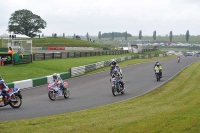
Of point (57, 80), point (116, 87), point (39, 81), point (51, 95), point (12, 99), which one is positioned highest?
point (57, 80)

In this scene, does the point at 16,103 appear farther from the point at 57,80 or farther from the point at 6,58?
the point at 6,58

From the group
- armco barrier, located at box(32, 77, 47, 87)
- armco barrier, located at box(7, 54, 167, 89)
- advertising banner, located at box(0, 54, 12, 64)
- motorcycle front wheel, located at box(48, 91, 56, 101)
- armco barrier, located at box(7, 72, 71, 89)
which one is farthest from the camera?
advertising banner, located at box(0, 54, 12, 64)

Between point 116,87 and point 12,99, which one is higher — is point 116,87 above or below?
below

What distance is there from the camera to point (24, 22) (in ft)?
376

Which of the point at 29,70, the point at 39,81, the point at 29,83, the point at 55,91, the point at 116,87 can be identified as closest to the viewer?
the point at 55,91

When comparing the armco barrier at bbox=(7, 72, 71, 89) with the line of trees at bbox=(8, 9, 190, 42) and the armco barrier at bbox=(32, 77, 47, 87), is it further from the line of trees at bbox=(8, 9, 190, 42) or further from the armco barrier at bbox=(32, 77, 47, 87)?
the line of trees at bbox=(8, 9, 190, 42)

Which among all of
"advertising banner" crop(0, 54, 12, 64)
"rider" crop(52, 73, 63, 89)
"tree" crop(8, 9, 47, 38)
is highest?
"tree" crop(8, 9, 47, 38)

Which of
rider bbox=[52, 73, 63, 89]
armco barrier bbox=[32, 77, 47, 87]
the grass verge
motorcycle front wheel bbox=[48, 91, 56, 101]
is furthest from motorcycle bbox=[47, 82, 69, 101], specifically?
the grass verge

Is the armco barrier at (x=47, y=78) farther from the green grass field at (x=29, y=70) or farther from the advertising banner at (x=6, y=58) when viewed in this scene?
the advertising banner at (x=6, y=58)

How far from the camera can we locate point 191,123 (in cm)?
900

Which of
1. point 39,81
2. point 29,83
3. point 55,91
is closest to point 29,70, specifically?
point 39,81

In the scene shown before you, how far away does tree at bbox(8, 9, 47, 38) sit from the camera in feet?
372

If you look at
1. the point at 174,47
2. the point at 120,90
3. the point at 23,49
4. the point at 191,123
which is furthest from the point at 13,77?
the point at 174,47

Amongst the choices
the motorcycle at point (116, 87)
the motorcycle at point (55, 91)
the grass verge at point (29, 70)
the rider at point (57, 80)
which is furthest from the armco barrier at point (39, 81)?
the motorcycle at point (116, 87)
